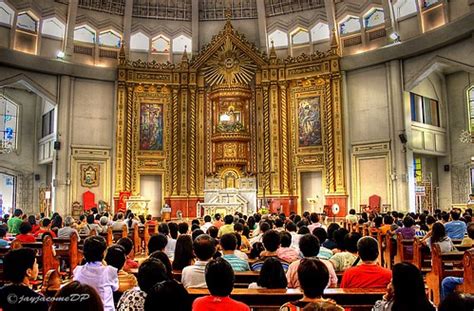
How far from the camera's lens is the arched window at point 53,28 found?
21.9 meters

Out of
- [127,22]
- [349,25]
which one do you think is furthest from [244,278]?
[127,22]

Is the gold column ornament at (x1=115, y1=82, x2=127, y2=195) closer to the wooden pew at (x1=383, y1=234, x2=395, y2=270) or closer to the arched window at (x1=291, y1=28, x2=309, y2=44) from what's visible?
the arched window at (x1=291, y1=28, x2=309, y2=44)

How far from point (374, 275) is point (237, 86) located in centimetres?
1972

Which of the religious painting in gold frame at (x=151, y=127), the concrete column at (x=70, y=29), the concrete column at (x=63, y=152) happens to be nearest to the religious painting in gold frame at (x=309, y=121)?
the religious painting in gold frame at (x=151, y=127)

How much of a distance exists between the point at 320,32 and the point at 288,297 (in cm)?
2156

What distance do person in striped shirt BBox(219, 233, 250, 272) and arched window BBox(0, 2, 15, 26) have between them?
19.1 m

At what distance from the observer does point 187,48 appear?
2495 cm

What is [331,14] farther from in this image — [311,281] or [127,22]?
[311,281]

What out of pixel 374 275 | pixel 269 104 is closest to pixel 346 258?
pixel 374 275

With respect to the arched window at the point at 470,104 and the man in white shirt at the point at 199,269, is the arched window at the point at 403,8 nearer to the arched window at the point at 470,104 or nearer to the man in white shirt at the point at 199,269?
the arched window at the point at 470,104

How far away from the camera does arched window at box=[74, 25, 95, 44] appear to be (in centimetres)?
2281

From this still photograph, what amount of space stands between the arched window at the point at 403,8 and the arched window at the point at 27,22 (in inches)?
660

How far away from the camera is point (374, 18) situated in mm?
21812

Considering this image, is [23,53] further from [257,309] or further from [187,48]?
[257,309]
